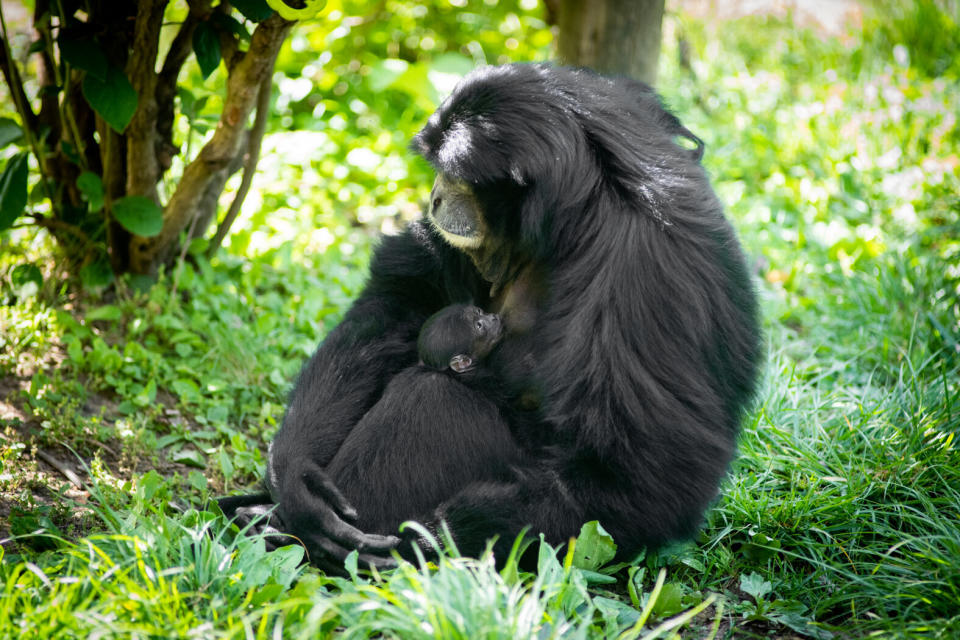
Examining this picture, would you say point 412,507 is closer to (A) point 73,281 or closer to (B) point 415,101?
(A) point 73,281

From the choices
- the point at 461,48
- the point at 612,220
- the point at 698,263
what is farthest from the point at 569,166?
the point at 461,48

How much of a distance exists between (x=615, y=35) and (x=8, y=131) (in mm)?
4085

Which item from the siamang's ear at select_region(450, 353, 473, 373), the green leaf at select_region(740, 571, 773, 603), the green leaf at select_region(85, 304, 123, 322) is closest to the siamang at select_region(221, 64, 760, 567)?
the siamang's ear at select_region(450, 353, 473, 373)

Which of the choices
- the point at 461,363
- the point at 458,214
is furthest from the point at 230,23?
the point at 461,363

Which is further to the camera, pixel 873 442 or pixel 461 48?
pixel 461 48

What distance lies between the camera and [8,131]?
477 centimetres

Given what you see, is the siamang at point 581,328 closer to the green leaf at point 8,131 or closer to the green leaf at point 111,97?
the green leaf at point 111,97

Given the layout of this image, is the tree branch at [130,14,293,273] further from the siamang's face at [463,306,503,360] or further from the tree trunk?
the tree trunk

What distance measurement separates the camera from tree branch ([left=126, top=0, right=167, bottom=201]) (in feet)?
14.5

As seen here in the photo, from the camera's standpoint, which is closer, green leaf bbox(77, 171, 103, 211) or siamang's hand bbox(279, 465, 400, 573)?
siamang's hand bbox(279, 465, 400, 573)

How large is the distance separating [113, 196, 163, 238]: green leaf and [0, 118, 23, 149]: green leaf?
62cm

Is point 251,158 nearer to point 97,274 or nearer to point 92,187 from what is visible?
point 92,187

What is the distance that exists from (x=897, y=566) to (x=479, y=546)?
1.68m

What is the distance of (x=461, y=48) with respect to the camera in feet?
31.1
